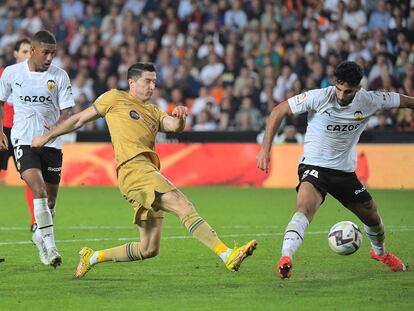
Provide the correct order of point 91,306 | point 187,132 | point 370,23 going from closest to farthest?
point 91,306
point 187,132
point 370,23

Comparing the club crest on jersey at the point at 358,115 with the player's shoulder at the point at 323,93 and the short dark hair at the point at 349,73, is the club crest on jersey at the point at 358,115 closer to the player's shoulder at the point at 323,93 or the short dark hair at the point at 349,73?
the player's shoulder at the point at 323,93

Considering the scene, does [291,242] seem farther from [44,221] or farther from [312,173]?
[44,221]

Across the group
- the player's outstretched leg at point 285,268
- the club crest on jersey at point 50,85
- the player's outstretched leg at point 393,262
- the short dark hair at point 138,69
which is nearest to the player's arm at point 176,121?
the short dark hair at point 138,69

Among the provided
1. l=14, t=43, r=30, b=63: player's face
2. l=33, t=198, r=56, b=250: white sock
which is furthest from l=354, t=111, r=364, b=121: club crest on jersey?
l=14, t=43, r=30, b=63: player's face

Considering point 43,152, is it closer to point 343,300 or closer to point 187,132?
point 343,300

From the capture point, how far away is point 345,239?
30.4 ft

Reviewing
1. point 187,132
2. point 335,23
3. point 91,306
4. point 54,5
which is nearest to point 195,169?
point 187,132

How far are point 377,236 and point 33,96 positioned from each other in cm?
381

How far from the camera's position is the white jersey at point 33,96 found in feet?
33.1

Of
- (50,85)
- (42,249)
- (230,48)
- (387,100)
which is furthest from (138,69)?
(230,48)

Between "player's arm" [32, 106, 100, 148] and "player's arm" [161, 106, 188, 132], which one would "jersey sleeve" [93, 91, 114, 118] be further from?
"player's arm" [161, 106, 188, 132]

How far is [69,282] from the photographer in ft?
28.8

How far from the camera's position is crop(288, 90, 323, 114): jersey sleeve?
28.8ft

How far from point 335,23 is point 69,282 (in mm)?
15206
